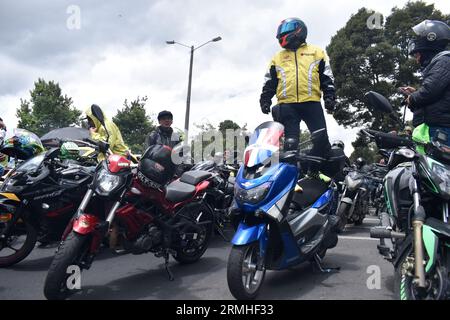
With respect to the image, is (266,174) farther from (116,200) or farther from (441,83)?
(441,83)

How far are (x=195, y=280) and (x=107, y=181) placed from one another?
122 cm

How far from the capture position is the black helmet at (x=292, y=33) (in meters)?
4.63

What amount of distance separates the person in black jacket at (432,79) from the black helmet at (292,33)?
141cm

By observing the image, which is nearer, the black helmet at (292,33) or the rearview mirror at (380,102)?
the rearview mirror at (380,102)

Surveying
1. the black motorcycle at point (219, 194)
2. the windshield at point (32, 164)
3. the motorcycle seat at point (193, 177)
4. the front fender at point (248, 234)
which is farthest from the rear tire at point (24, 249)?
the front fender at point (248, 234)

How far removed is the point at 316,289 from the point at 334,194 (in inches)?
44.1

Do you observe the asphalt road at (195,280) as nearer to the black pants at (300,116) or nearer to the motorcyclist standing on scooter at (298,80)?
the black pants at (300,116)

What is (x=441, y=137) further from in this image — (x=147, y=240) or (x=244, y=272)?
(x=147, y=240)

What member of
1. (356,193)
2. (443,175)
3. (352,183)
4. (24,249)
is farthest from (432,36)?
(24,249)

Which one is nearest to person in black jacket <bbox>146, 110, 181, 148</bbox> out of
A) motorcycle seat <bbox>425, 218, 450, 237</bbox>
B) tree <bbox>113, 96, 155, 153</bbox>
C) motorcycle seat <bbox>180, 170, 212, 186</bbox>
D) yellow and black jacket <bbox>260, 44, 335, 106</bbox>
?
motorcycle seat <bbox>180, 170, 212, 186</bbox>

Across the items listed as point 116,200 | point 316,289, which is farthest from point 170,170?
point 316,289

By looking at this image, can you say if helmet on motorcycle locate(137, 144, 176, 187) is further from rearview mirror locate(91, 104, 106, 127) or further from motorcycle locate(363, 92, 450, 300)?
motorcycle locate(363, 92, 450, 300)

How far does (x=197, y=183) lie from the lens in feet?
14.7

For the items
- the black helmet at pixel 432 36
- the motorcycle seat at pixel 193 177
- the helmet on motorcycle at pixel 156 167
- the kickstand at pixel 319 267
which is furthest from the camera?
the motorcycle seat at pixel 193 177
